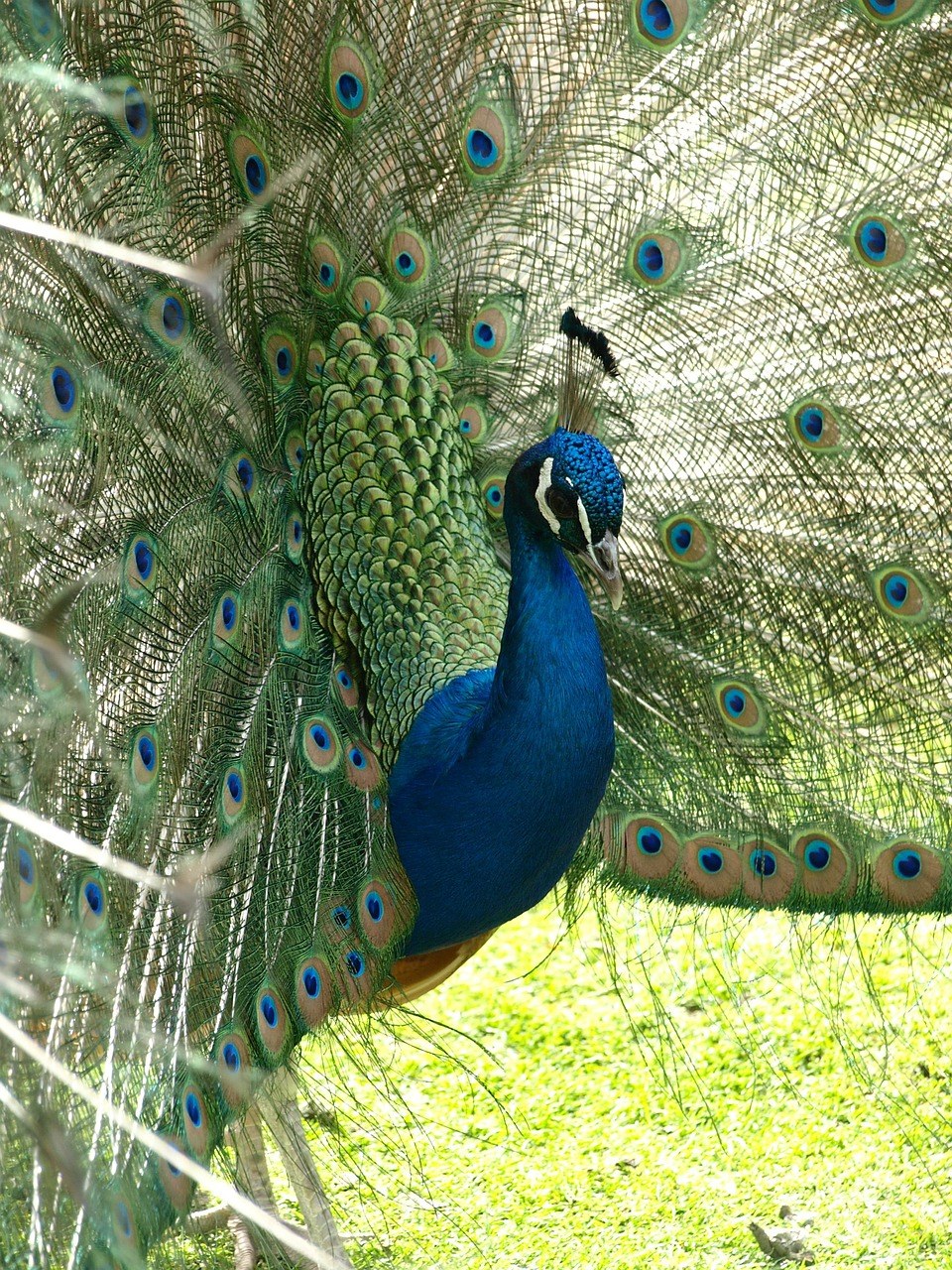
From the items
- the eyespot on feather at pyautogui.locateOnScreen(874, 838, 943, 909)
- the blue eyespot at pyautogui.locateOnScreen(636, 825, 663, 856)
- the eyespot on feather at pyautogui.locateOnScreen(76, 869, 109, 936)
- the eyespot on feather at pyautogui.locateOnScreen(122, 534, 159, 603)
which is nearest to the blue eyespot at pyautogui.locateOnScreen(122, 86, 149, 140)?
the eyespot on feather at pyautogui.locateOnScreen(122, 534, 159, 603)

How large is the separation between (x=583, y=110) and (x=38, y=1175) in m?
1.73

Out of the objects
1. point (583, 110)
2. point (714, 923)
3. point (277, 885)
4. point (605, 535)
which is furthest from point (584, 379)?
point (714, 923)

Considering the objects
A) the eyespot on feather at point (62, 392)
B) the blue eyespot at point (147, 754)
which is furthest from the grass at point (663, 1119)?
the eyespot on feather at point (62, 392)

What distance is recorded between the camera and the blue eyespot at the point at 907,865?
2479mm

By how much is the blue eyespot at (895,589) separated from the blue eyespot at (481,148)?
94cm

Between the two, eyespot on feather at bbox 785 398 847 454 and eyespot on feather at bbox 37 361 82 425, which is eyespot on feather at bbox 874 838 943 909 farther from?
eyespot on feather at bbox 37 361 82 425

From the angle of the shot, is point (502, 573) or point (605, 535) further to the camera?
point (502, 573)

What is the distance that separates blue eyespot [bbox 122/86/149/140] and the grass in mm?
1323

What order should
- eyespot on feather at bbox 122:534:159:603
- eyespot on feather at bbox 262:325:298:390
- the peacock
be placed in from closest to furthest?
the peacock < eyespot on feather at bbox 122:534:159:603 < eyespot on feather at bbox 262:325:298:390

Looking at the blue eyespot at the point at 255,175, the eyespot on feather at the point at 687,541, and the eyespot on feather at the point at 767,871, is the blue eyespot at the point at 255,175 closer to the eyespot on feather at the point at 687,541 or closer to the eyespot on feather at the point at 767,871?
the eyespot on feather at the point at 687,541

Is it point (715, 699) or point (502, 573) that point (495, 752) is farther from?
point (715, 699)

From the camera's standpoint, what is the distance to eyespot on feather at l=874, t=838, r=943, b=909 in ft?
8.13

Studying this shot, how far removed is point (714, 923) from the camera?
379 cm

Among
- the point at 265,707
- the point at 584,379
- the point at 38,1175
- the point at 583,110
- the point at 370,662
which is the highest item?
the point at 583,110
